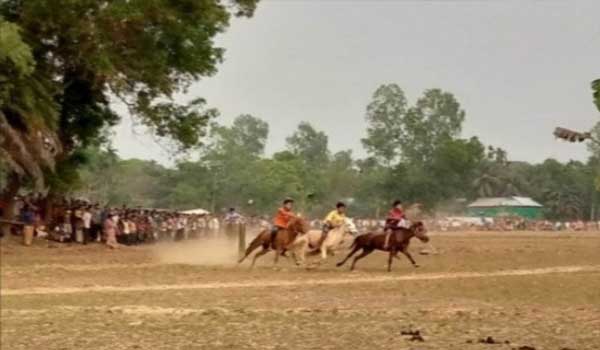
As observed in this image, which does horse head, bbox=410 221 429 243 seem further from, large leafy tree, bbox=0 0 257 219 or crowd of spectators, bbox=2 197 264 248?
crowd of spectators, bbox=2 197 264 248

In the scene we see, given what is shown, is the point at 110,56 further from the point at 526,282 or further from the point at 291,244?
the point at 526,282

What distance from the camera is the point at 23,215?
3591 centimetres

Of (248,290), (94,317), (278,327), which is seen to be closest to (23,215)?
(248,290)

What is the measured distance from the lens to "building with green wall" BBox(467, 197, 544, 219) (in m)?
35.7

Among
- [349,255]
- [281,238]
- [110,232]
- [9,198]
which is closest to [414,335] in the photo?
[281,238]

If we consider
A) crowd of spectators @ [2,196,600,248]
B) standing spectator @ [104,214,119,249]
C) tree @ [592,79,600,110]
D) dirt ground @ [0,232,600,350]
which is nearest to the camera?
tree @ [592,79,600,110]

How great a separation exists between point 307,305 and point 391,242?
429 inches

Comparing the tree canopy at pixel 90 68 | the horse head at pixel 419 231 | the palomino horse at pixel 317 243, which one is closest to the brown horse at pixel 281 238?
the palomino horse at pixel 317 243

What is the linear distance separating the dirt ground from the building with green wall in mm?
7298

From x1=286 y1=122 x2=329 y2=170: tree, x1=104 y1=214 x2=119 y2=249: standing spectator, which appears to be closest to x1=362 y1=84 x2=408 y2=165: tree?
x1=104 y1=214 x2=119 y2=249: standing spectator

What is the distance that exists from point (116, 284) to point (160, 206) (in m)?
69.6

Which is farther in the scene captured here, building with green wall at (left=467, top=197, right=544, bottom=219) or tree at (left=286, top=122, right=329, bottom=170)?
tree at (left=286, top=122, right=329, bottom=170)

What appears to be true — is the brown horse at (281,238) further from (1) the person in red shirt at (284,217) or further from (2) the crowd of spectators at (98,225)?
(2) the crowd of spectators at (98,225)

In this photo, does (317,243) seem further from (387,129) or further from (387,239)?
(387,129)
